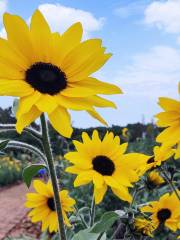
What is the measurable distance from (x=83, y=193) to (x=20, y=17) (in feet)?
16.1

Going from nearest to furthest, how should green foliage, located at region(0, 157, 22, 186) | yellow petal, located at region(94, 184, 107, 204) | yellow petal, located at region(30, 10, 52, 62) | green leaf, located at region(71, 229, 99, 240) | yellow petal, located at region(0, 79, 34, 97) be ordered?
yellow petal, located at region(0, 79, 34, 97), yellow petal, located at region(30, 10, 52, 62), green leaf, located at region(71, 229, 99, 240), yellow petal, located at region(94, 184, 107, 204), green foliage, located at region(0, 157, 22, 186)

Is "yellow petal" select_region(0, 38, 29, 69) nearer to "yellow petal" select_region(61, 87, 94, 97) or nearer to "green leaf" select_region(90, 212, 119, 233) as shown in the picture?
"yellow petal" select_region(61, 87, 94, 97)

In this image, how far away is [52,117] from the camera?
1.12 m

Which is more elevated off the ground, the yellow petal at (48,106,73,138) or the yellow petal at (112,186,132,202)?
the yellow petal at (48,106,73,138)

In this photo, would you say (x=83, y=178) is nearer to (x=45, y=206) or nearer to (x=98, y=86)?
(x=98, y=86)

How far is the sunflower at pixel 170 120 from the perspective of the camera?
135 centimetres

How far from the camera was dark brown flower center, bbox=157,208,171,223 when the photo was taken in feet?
6.67

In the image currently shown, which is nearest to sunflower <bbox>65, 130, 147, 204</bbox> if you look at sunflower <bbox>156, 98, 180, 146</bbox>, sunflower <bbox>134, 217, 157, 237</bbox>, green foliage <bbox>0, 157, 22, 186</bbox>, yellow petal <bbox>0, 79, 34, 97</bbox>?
sunflower <bbox>134, 217, 157, 237</bbox>

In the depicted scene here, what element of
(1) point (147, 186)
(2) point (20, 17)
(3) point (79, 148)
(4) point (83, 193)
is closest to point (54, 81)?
(2) point (20, 17)

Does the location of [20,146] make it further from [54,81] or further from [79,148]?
[79,148]

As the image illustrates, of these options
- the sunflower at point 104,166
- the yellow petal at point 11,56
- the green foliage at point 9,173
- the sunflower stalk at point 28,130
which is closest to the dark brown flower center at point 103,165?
the sunflower at point 104,166

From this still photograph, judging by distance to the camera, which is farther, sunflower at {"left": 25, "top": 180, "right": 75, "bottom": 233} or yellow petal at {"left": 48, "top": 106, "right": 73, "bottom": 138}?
sunflower at {"left": 25, "top": 180, "right": 75, "bottom": 233}

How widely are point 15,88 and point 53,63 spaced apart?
5.7 inches

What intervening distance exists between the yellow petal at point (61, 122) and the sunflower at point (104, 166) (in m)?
0.42
